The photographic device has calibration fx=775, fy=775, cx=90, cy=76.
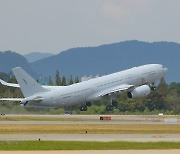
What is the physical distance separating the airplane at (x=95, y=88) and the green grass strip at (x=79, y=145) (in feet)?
191

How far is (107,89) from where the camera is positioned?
127375 millimetres

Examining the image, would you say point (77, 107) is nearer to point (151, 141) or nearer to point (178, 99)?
point (178, 99)

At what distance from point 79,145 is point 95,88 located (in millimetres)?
71451

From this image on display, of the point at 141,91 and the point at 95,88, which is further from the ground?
the point at 95,88

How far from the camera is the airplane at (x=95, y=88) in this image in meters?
115

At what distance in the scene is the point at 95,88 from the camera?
124875mm

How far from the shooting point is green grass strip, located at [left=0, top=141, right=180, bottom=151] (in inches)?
2023

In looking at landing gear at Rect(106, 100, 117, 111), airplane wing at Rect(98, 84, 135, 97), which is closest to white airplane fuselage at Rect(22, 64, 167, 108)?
airplane wing at Rect(98, 84, 135, 97)

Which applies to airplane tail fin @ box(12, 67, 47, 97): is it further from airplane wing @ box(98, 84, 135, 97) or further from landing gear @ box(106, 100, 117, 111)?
landing gear @ box(106, 100, 117, 111)

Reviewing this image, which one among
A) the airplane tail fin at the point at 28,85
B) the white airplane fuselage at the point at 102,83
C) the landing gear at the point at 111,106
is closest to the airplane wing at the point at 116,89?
the white airplane fuselage at the point at 102,83

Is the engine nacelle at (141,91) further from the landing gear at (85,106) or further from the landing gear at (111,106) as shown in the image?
the landing gear at (85,106)

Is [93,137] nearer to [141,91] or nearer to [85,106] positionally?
[141,91]

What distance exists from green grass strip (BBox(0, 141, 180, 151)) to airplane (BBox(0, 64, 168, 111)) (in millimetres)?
58169

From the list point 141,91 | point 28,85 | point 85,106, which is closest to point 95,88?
point 85,106
